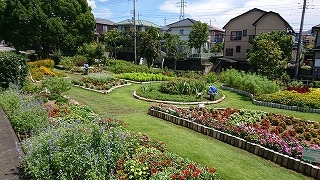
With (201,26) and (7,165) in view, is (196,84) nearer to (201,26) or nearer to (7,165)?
(7,165)

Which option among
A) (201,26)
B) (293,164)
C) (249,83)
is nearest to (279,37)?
(201,26)

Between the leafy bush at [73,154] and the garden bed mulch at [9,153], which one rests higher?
the leafy bush at [73,154]

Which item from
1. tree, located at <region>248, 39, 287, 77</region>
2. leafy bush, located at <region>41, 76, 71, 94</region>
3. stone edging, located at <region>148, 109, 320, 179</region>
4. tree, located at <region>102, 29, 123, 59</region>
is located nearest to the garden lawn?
stone edging, located at <region>148, 109, 320, 179</region>

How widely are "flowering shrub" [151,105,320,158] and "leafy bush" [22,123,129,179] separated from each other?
414cm

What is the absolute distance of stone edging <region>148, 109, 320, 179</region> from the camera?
19.6ft

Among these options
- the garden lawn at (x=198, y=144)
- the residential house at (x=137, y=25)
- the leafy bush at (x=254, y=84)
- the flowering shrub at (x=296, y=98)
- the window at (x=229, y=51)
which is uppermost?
the residential house at (x=137, y=25)

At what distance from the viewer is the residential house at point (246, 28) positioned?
3409 centimetres

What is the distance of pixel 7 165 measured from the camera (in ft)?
17.0

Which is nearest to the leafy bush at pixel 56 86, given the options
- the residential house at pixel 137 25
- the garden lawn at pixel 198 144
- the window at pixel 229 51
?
the garden lawn at pixel 198 144

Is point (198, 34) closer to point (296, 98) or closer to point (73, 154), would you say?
point (296, 98)

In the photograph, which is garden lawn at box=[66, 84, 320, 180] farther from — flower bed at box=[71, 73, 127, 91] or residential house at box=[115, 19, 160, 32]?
residential house at box=[115, 19, 160, 32]

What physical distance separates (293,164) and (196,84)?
9.00m

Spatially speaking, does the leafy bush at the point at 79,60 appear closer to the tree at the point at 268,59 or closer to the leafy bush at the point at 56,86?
the leafy bush at the point at 56,86

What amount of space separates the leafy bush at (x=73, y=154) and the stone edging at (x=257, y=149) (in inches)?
151
